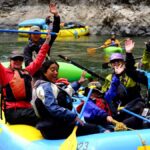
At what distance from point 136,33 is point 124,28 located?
0.77 m

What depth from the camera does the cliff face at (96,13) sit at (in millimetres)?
24078

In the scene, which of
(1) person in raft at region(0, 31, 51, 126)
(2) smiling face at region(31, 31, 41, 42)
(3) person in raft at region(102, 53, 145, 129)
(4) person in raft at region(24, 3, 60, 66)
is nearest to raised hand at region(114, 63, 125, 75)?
(3) person in raft at region(102, 53, 145, 129)

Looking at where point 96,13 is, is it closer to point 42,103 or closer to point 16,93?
point 16,93

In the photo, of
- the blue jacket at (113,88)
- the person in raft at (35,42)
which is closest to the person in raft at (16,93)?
the blue jacket at (113,88)

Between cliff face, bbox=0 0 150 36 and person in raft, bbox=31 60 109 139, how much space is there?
1998 cm

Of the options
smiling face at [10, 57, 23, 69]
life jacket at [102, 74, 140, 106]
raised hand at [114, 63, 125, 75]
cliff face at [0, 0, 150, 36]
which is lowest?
cliff face at [0, 0, 150, 36]

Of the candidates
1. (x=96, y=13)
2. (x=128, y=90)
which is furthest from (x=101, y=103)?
(x=96, y=13)

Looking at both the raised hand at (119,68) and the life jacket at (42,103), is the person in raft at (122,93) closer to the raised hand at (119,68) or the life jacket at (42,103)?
the raised hand at (119,68)

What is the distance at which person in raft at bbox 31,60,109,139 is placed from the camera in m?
3.71

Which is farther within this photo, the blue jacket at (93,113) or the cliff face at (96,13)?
the cliff face at (96,13)

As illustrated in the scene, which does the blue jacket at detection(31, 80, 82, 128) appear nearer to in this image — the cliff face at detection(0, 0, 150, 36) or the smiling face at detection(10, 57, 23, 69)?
the smiling face at detection(10, 57, 23, 69)

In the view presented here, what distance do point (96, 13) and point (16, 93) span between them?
2289 cm

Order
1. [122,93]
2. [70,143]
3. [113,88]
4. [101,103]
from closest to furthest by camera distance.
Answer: [70,143]
[113,88]
[101,103]
[122,93]

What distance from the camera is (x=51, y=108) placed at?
12.1 feet
